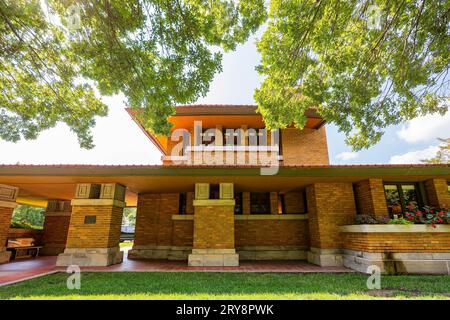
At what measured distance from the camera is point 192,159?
11.4m

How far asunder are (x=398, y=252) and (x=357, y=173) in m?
2.65

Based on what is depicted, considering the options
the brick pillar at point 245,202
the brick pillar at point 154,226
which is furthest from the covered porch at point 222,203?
the brick pillar at point 154,226

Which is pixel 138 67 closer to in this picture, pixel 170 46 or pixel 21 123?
pixel 170 46

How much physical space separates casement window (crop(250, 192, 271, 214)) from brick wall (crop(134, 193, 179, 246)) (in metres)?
3.84

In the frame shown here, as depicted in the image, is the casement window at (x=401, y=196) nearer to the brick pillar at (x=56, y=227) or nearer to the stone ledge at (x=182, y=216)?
the stone ledge at (x=182, y=216)

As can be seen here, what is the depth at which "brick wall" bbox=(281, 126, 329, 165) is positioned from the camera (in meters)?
11.7

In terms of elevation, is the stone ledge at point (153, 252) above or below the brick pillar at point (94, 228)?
below

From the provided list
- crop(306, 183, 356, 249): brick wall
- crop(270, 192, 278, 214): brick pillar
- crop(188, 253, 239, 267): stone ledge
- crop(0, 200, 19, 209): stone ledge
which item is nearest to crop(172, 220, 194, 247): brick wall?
crop(188, 253, 239, 267): stone ledge

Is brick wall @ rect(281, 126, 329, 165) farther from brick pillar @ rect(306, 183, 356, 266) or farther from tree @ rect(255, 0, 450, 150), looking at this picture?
tree @ rect(255, 0, 450, 150)

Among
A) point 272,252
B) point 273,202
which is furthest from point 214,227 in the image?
point 273,202

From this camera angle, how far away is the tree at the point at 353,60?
16.5 ft

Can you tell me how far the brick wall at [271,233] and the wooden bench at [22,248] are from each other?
1085 centimetres
